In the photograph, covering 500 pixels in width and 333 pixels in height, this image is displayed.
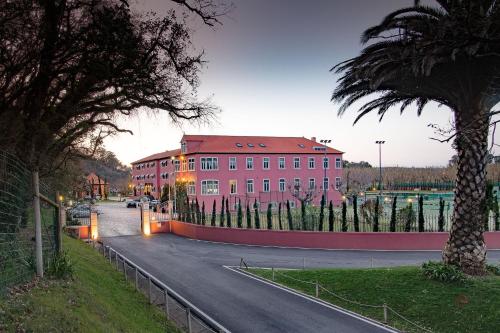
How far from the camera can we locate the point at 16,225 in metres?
7.56

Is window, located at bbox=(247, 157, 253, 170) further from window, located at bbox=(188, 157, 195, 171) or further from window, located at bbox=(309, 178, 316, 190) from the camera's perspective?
window, located at bbox=(309, 178, 316, 190)

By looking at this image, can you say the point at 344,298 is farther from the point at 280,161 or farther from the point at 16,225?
the point at 280,161

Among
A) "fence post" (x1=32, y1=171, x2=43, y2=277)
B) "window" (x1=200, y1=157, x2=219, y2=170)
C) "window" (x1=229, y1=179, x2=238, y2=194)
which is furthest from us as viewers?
"window" (x1=229, y1=179, x2=238, y2=194)

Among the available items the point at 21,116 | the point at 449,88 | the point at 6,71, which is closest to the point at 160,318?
the point at 21,116

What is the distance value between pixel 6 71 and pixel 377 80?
437 inches

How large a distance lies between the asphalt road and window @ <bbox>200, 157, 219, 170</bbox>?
18133mm

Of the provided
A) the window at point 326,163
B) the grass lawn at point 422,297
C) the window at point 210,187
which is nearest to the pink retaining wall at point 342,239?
the grass lawn at point 422,297

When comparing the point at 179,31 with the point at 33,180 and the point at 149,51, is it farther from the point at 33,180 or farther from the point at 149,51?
the point at 33,180

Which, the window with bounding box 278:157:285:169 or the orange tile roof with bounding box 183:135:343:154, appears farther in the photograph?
the window with bounding box 278:157:285:169

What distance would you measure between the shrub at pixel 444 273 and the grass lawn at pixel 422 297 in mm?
203

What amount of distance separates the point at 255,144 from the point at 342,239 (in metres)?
32.3

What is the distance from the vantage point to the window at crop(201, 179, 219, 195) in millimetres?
50781

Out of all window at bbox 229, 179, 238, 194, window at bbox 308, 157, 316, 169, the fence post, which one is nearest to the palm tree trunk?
the fence post

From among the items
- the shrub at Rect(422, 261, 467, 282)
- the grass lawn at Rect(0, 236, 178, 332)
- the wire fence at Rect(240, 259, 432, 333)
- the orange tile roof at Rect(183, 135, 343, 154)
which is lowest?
the wire fence at Rect(240, 259, 432, 333)
